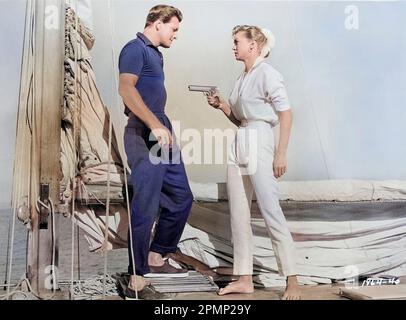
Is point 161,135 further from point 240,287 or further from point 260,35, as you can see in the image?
point 240,287

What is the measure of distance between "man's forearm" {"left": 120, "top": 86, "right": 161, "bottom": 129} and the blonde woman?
0.27 meters

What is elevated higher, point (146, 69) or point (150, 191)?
point (146, 69)

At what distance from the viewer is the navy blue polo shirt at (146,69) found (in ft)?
9.04

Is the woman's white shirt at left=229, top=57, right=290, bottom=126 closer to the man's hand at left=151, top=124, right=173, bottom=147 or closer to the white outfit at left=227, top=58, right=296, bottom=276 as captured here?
the white outfit at left=227, top=58, right=296, bottom=276

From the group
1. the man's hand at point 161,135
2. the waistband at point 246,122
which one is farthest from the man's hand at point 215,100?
the man's hand at point 161,135

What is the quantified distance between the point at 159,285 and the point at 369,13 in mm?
1536

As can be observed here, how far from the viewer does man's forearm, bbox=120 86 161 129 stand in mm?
2748

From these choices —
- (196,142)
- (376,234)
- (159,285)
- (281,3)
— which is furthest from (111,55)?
(376,234)

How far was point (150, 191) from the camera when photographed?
108 inches

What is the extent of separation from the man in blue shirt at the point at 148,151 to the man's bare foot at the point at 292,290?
50cm

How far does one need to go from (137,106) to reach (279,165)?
2.21 ft

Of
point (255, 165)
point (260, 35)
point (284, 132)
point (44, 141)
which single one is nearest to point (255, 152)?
point (255, 165)

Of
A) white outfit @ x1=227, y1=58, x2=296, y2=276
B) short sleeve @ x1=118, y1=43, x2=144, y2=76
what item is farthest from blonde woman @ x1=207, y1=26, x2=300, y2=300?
short sleeve @ x1=118, y1=43, x2=144, y2=76
